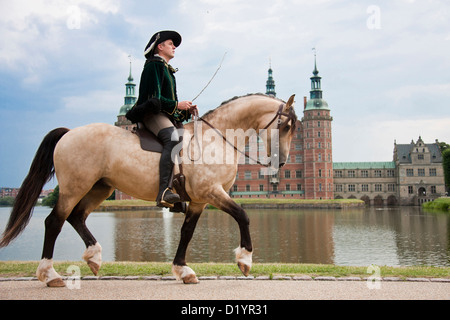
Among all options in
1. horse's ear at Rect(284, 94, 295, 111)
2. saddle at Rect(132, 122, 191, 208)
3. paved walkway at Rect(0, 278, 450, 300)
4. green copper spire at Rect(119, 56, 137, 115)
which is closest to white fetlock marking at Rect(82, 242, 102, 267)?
paved walkway at Rect(0, 278, 450, 300)

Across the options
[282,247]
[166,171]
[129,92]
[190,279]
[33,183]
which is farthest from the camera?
[129,92]

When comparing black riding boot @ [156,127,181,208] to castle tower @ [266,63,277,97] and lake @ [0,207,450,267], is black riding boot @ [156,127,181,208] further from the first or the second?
castle tower @ [266,63,277,97]

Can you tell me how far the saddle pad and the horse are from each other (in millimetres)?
51

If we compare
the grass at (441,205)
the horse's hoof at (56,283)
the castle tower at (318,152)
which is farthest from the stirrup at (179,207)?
the castle tower at (318,152)

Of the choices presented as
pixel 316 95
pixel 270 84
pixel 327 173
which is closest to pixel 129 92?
pixel 270 84

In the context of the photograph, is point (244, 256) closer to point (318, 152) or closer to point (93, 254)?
point (93, 254)

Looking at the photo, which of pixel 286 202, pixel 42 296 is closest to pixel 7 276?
pixel 42 296

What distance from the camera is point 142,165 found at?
4035mm

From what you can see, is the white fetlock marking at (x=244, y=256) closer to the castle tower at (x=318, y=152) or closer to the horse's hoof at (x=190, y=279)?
the horse's hoof at (x=190, y=279)

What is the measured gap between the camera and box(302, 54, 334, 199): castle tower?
5616cm

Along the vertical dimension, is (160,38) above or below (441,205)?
above

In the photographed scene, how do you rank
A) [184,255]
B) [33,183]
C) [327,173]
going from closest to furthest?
[184,255] → [33,183] → [327,173]

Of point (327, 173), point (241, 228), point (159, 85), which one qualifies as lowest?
point (241, 228)

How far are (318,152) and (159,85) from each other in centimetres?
5418
